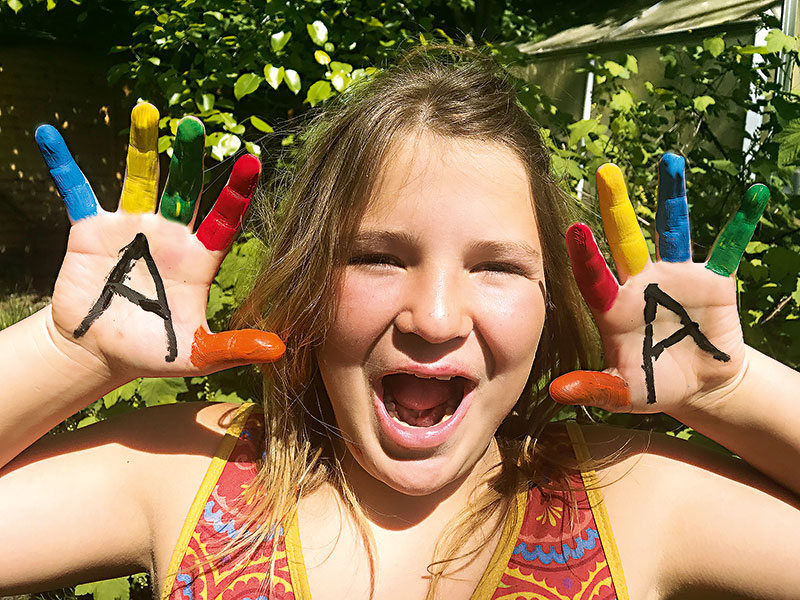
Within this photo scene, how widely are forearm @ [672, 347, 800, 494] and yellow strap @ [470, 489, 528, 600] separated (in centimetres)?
34

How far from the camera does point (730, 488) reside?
3.95 ft

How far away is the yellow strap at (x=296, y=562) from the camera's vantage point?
48.2 inches

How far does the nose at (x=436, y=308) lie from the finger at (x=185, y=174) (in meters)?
0.41

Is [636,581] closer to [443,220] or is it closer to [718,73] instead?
[443,220]

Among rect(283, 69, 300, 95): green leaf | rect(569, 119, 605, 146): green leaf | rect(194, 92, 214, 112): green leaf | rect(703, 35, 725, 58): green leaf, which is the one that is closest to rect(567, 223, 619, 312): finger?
rect(569, 119, 605, 146): green leaf

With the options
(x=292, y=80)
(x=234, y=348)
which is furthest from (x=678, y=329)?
(x=292, y=80)

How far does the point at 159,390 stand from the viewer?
185cm

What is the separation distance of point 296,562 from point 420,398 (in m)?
0.37

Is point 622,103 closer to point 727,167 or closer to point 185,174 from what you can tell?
point 727,167

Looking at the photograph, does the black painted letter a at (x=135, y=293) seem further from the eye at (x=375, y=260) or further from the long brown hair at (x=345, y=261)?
the eye at (x=375, y=260)

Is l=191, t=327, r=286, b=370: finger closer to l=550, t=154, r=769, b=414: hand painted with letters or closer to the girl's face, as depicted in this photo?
the girl's face

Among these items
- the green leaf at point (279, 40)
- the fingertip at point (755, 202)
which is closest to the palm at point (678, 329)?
the fingertip at point (755, 202)

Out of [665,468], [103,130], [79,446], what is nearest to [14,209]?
[103,130]

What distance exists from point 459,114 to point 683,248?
47 cm
